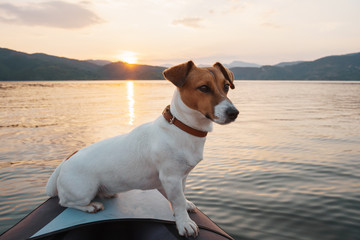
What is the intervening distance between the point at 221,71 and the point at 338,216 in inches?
161

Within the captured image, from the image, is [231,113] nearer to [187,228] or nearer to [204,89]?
[204,89]

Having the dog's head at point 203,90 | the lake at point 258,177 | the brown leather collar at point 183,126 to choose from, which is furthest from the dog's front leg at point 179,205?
the lake at point 258,177

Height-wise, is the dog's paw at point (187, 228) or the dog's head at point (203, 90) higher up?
the dog's head at point (203, 90)

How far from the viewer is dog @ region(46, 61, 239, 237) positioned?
3.37 metres

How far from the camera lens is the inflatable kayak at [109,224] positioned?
3.24 metres

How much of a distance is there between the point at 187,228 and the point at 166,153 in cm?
98

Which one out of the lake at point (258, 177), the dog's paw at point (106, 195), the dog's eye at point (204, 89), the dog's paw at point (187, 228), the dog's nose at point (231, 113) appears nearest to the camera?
the dog's nose at point (231, 113)

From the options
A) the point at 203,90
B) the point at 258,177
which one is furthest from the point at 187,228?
the point at 258,177

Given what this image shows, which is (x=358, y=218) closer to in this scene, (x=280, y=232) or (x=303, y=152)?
(x=280, y=232)

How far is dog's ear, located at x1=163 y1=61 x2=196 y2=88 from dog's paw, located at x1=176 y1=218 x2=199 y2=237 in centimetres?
175

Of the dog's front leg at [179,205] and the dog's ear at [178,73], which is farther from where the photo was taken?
the dog's ear at [178,73]

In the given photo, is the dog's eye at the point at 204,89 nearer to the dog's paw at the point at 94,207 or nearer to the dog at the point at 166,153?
the dog at the point at 166,153

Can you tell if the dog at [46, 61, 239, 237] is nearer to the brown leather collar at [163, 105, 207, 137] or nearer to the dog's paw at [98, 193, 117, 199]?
the brown leather collar at [163, 105, 207, 137]

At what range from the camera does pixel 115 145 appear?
150 inches
